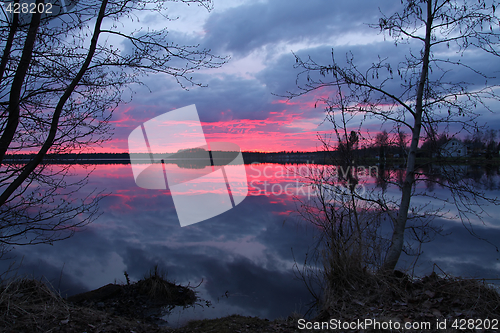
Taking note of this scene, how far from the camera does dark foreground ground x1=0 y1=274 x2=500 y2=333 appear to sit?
352cm

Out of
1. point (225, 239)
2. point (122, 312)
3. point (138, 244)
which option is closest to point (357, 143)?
point (122, 312)

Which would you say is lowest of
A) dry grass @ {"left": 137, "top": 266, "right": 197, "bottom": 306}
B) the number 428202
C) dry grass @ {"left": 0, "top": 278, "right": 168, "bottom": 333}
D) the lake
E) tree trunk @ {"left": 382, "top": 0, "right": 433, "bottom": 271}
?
the lake

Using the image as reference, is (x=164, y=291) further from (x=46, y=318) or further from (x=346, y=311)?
(x=346, y=311)

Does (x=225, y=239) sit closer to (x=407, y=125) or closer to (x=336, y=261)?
(x=336, y=261)

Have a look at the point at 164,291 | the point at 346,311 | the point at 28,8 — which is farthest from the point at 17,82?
the point at 346,311

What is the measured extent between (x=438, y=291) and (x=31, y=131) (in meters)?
6.48

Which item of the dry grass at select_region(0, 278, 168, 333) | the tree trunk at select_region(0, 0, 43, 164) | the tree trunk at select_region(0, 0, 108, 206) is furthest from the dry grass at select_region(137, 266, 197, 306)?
the tree trunk at select_region(0, 0, 43, 164)

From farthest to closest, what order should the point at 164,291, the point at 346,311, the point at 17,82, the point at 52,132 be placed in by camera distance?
the point at 164,291
the point at 346,311
the point at 52,132
the point at 17,82

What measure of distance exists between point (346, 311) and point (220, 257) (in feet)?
19.7

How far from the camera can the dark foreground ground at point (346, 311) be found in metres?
3.52

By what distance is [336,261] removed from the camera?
5.48m

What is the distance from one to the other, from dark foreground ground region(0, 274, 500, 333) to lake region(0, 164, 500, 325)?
2.24ft

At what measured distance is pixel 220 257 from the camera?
31.8ft

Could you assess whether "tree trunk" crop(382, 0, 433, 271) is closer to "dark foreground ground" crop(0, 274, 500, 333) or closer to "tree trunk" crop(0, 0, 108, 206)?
"dark foreground ground" crop(0, 274, 500, 333)
